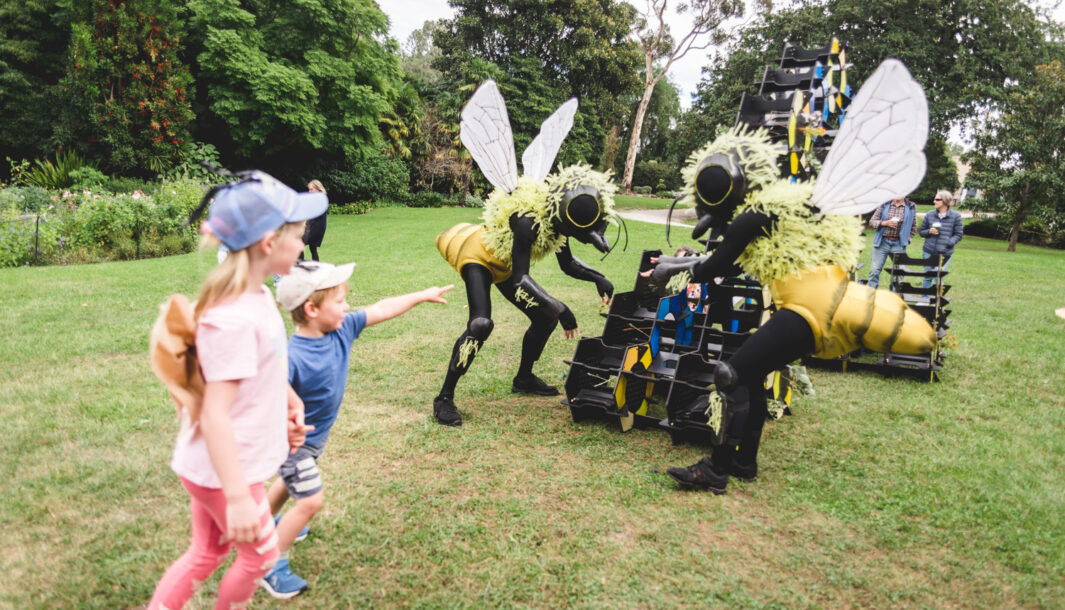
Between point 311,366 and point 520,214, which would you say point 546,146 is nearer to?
point 520,214

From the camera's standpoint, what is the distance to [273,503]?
251cm

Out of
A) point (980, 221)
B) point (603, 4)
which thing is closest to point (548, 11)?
point (603, 4)

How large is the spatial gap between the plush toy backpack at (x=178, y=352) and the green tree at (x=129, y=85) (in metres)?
21.4

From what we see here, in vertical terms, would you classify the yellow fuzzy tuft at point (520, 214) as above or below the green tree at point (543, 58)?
below

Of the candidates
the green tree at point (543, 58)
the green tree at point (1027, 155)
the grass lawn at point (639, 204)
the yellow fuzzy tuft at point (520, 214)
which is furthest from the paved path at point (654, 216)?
the yellow fuzzy tuft at point (520, 214)

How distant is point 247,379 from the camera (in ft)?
5.83

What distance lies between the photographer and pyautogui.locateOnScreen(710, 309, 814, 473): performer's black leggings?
126 inches

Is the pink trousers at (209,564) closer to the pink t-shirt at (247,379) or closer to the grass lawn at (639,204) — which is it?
the pink t-shirt at (247,379)

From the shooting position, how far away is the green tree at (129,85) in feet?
58.9

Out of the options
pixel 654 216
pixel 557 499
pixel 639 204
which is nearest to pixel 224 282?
pixel 557 499

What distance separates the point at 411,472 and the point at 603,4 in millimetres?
31415

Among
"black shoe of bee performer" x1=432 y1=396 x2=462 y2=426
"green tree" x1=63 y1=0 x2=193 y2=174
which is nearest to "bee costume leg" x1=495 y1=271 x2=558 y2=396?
"black shoe of bee performer" x1=432 y1=396 x2=462 y2=426

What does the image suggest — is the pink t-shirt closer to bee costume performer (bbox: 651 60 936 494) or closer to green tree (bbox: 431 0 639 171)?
bee costume performer (bbox: 651 60 936 494)

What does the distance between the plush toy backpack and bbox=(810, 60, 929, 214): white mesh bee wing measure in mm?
2986
